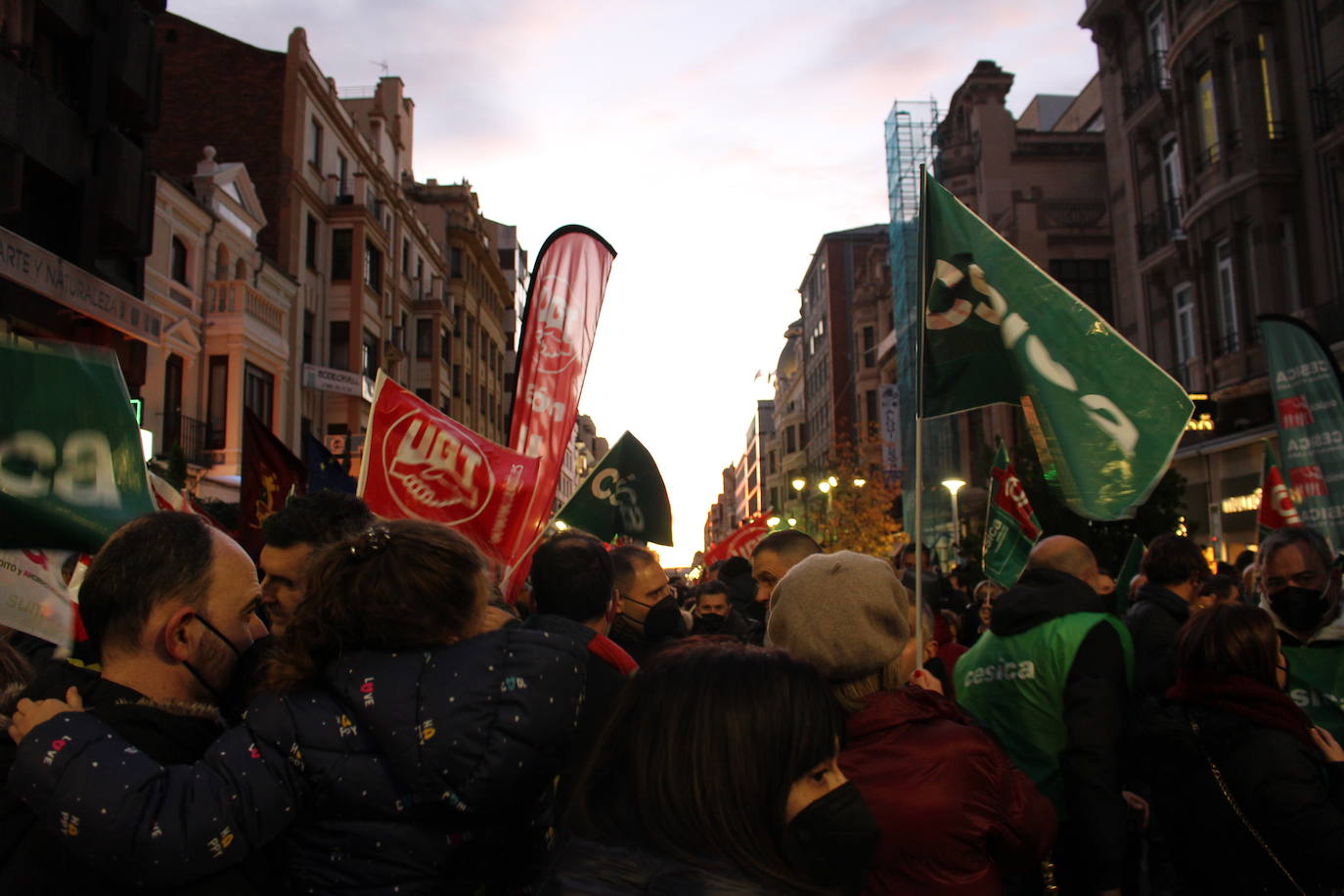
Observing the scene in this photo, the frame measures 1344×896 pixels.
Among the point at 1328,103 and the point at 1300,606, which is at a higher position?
the point at 1328,103

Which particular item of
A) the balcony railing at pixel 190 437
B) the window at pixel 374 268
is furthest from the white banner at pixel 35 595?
the window at pixel 374 268

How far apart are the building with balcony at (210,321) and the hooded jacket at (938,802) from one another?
2138cm

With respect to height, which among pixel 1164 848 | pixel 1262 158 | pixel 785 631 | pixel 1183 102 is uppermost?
pixel 1183 102

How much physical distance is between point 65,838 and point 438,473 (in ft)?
12.5

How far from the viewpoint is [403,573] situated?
228 cm

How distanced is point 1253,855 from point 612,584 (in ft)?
7.57

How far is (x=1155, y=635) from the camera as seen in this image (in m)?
4.75

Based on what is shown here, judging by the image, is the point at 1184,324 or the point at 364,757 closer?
the point at 364,757

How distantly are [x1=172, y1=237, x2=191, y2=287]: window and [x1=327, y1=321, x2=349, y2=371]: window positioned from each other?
10729 millimetres

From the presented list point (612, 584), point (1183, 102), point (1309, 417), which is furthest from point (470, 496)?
point (1183, 102)

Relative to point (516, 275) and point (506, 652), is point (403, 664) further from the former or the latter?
point (516, 275)

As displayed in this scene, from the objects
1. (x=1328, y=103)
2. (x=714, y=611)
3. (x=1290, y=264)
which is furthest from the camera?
(x=1290, y=264)

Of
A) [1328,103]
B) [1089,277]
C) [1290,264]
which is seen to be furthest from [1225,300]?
[1089,277]

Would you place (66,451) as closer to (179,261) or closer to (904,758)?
(904,758)
